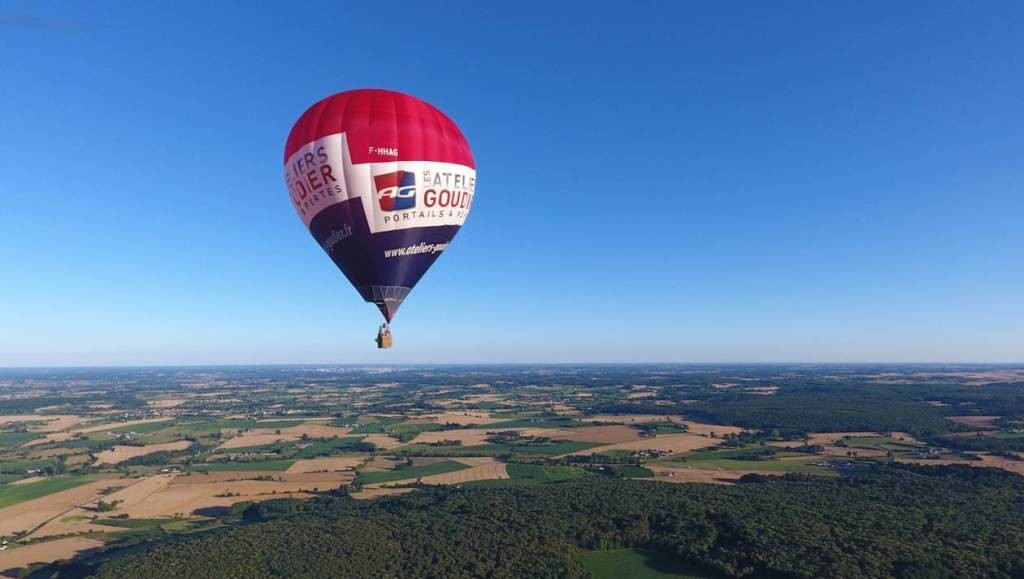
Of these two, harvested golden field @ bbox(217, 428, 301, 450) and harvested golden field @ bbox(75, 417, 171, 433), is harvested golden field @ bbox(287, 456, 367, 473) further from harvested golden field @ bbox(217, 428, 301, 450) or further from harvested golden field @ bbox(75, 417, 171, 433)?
harvested golden field @ bbox(75, 417, 171, 433)

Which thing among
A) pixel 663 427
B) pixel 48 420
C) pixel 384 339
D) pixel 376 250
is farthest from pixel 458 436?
pixel 48 420

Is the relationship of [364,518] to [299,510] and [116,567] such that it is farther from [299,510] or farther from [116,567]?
[116,567]

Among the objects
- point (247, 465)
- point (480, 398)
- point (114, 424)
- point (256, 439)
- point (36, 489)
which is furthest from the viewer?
point (480, 398)

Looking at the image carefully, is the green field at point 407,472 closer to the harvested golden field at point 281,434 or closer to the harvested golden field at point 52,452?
the harvested golden field at point 281,434

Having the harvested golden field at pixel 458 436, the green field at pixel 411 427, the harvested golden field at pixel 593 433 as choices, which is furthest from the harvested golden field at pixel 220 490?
the harvested golden field at pixel 593 433

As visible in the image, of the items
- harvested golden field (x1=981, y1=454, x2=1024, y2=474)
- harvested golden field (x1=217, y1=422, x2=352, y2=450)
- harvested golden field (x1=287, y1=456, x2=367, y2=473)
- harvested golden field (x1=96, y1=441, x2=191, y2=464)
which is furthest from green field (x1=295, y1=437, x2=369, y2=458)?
harvested golden field (x1=981, y1=454, x2=1024, y2=474)

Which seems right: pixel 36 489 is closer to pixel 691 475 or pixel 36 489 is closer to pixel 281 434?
pixel 281 434
